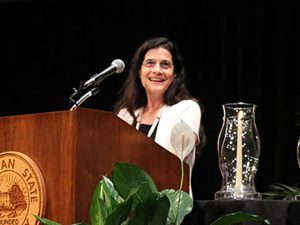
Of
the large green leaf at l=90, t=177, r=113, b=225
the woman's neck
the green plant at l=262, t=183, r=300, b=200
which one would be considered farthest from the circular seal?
the green plant at l=262, t=183, r=300, b=200

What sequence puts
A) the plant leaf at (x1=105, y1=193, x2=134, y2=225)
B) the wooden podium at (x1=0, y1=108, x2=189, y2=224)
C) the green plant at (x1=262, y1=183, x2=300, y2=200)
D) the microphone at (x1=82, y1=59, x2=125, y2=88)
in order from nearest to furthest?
the plant leaf at (x1=105, y1=193, x2=134, y2=225) < the wooden podium at (x1=0, y1=108, x2=189, y2=224) < the microphone at (x1=82, y1=59, x2=125, y2=88) < the green plant at (x1=262, y1=183, x2=300, y2=200)

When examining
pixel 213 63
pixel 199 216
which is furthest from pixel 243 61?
pixel 199 216

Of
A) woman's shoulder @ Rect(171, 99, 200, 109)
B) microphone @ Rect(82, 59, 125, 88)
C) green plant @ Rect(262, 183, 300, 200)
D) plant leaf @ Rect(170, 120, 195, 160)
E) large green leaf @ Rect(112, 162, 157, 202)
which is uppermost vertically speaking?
microphone @ Rect(82, 59, 125, 88)

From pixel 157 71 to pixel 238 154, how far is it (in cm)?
103

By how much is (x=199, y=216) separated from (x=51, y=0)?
138 inches

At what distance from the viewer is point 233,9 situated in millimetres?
4594

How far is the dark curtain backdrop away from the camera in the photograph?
14.6 ft

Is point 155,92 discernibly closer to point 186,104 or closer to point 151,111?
point 151,111

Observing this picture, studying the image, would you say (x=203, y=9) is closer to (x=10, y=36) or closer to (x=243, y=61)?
(x=243, y=61)

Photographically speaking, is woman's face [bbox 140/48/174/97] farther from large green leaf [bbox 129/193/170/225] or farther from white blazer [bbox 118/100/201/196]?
large green leaf [bbox 129/193/170/225]

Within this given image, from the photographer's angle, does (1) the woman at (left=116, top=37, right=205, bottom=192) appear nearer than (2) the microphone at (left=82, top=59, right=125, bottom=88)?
No

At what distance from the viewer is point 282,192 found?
13.4 ft

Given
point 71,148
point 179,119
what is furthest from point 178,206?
point 179,119

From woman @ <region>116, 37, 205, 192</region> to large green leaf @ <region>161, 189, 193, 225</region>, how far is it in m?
1.00
